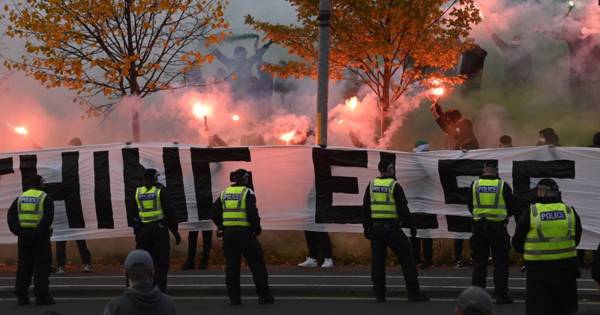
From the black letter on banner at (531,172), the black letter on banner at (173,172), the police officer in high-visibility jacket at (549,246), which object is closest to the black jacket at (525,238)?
the police officer in high-visibility jacket at (549,246)

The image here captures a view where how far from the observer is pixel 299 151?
577 inches

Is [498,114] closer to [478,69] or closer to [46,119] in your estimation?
[478,69]

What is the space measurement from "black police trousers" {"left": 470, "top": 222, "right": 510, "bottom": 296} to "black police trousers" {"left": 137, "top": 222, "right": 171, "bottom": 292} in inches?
149

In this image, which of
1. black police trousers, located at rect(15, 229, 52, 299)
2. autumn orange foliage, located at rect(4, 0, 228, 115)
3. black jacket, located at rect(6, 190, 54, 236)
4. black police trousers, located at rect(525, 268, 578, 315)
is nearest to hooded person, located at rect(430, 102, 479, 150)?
autumn orange foliage, located at rect(4, 0, 228, 115)

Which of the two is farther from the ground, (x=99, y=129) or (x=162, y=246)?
(x=99, y=129)

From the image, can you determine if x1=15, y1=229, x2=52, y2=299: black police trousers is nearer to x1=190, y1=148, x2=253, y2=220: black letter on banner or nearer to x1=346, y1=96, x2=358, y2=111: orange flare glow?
x1=190, y1=148, x2=253, y2=220: black letter on banner

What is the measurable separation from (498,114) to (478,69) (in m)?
1.67

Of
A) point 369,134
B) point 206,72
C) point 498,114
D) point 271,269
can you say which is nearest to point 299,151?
point 271,269

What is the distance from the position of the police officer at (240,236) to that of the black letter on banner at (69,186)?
4181mm

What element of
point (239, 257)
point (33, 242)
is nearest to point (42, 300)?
point (33, 242)

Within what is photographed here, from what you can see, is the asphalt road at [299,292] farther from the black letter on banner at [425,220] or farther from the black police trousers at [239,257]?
the black letter on banner at [425,220]

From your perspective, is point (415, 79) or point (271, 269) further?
point (415, 79)

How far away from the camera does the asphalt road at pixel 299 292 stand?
36.4 ft

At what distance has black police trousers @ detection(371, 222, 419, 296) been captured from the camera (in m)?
11.2
